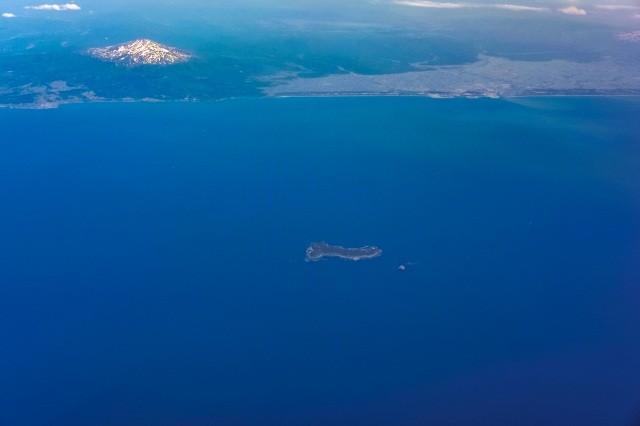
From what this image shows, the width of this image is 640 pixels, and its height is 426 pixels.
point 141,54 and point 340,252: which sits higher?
point 141,54

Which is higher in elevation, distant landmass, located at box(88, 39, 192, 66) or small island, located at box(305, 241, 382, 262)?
distant landmass, located at box(88, 39, 192, 66)

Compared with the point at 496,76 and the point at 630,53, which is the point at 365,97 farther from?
the point at 630,53

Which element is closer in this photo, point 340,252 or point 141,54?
point 340,252

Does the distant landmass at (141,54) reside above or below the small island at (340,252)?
above

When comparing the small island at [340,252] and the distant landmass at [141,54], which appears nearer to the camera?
the small island at [340,252]

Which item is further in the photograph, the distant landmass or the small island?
A: the distant landmass
